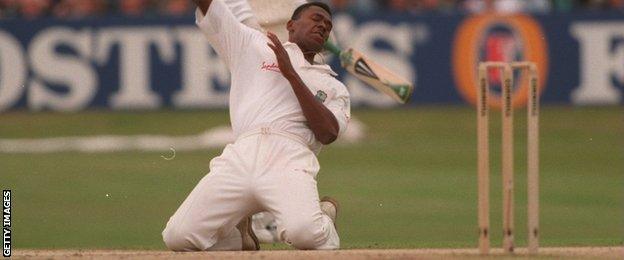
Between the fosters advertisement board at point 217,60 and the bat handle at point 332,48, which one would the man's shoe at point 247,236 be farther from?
the fosters advertisement board at point 217,60

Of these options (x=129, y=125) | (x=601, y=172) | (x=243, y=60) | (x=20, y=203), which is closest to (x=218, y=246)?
(x=243, y=60)

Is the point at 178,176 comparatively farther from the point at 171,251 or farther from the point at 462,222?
the point at 171,251

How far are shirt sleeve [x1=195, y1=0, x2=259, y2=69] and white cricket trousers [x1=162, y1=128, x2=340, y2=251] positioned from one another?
554 millimetres

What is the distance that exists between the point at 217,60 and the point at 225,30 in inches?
525

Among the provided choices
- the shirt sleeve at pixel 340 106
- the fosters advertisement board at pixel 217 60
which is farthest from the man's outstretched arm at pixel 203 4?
the fosters advertisement board at pixel 217 60

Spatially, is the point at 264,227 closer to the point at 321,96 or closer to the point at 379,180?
the point at 321,96

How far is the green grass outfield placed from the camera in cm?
1365

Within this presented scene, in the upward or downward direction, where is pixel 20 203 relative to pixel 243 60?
downward

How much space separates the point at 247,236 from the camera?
10.4m

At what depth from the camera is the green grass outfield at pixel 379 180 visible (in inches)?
537

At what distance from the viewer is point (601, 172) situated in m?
19.0

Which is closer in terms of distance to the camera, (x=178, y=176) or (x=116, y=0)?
(x=178, y=176)

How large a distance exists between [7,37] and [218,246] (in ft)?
46.5

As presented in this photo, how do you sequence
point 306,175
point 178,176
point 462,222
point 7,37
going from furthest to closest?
point 7,37
point 178,176
point 462,222
point 306,175
